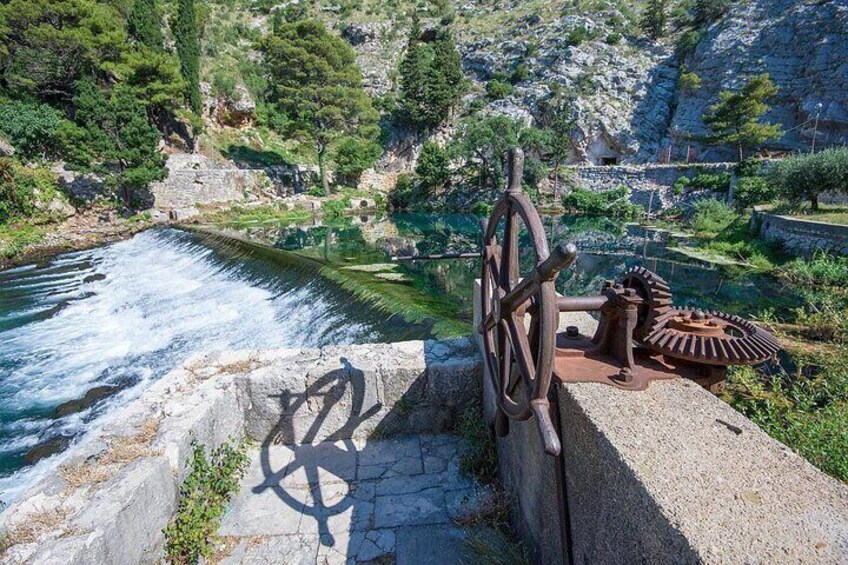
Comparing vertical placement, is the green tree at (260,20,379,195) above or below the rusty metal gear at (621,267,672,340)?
above

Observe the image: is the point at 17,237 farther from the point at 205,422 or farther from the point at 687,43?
the point at 687,43

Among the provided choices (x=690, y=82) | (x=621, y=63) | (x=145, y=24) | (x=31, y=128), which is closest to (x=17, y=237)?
(x=31, y=128)

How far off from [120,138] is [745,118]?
35.5 meters

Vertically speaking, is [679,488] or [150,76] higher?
[150,76]

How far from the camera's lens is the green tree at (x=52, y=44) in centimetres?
→ 1920

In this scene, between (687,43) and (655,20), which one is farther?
(655,20)

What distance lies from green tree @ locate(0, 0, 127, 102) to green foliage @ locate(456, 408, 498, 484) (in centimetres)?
2659

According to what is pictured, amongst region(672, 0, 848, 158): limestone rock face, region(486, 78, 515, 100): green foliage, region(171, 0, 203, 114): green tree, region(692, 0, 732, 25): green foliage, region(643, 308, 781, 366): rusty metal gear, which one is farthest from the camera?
region(486, 78, 515, 100): green foliage

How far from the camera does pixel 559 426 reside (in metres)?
1.78

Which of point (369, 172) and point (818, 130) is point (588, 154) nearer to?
point (818, 130)

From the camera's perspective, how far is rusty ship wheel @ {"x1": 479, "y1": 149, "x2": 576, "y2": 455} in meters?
1.49

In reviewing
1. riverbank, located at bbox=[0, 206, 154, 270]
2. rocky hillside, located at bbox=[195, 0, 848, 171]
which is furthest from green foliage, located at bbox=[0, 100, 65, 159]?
rocky hillside, located at bbox=[195, 0, 848, 171]

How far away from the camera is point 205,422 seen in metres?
2.67

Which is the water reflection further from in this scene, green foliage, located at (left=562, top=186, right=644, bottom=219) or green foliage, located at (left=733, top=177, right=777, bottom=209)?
green foliage, located at (left=733, top=177, right=777, bottom=209)
